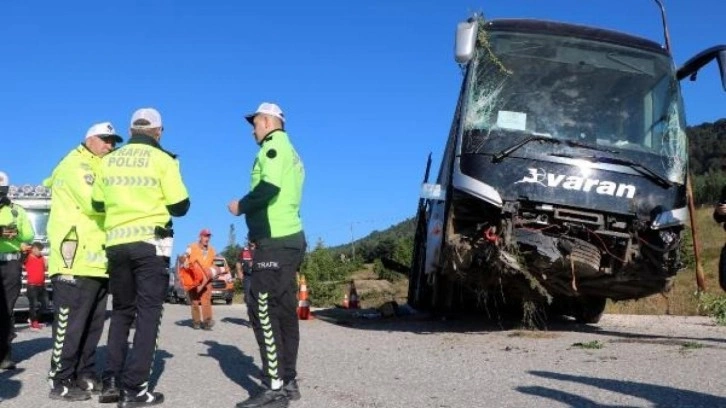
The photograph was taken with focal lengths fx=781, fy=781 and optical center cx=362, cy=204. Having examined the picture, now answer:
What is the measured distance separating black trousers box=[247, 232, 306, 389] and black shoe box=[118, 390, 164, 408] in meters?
0.79

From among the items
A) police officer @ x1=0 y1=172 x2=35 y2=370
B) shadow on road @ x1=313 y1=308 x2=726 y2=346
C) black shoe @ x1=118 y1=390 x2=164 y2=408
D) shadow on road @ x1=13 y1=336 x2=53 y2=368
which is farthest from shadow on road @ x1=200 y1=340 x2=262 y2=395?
shadow on road @ x1=313 y1=308 x2=726 y2=346

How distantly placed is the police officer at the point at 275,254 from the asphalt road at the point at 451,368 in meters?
0.34

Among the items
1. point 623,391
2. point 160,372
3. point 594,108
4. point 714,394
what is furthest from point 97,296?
point 594,108

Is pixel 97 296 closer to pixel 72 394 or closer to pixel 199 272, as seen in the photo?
pixel 72 394

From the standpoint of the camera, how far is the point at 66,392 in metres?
5.71

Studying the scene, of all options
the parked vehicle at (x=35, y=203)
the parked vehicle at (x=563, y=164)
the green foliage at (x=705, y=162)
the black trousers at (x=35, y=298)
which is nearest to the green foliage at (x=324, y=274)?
the parked vehicle at (x=35, y=203)

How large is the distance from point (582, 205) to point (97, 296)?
530 cm

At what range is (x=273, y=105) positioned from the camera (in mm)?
5766

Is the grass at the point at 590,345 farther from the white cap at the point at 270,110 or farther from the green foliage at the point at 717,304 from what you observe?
the white cap at the point at 270,110

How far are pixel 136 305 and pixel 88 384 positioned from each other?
964mm

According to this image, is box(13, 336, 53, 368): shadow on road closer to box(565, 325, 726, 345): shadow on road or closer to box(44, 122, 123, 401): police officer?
box(44, 122, 123, 401): police officer

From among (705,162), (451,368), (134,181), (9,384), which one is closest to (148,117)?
(134,181)

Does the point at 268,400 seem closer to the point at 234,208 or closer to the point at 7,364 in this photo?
the point at 234,208

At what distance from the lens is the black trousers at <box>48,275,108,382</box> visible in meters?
5.82
